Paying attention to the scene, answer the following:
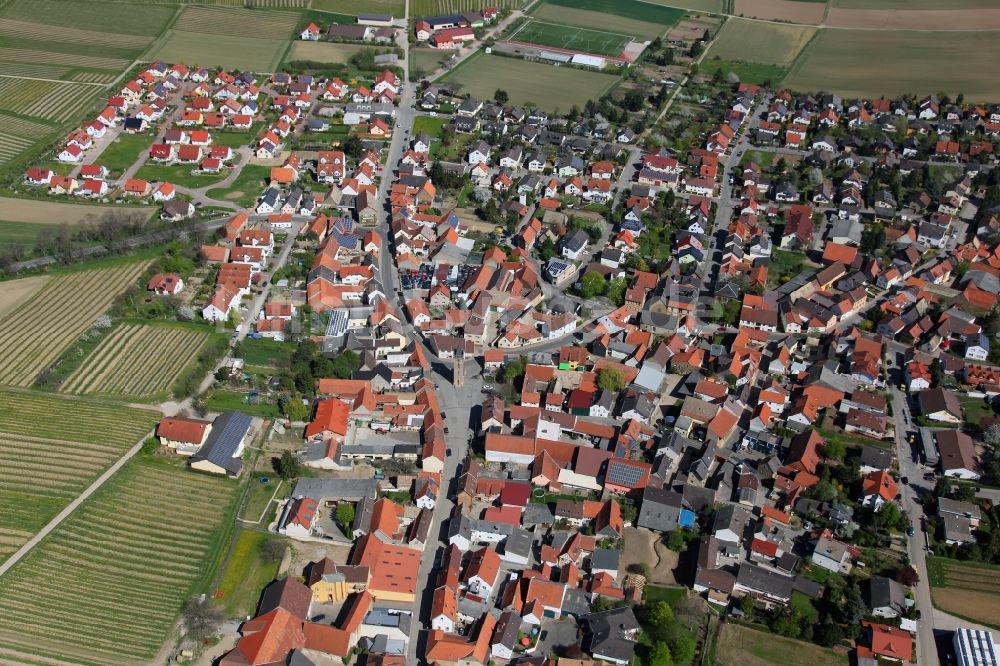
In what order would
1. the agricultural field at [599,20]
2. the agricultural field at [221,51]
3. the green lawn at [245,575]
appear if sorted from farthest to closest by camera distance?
1. the agricultural field at [599,20]
2. the agricultural field at [221,51]
3. the green lawn at [245,575]

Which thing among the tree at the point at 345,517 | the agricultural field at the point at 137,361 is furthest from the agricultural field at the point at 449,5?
the tree at the point at 345,517

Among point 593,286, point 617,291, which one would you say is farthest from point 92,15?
point 617,291

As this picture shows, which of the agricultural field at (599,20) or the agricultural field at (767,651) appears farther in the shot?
the agricultural field at (599,20)

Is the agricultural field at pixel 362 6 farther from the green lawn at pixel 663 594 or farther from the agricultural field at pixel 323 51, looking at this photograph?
the green lawn at pixel 663 594

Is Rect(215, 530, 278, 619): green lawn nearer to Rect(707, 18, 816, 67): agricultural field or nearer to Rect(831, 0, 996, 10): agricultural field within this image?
Rect(707, 18, 816, 67): agricultural field

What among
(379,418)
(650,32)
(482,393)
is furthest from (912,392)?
(650,32)

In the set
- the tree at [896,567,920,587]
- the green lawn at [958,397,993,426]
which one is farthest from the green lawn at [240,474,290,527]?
the green lawn at [958,397,993,426]
